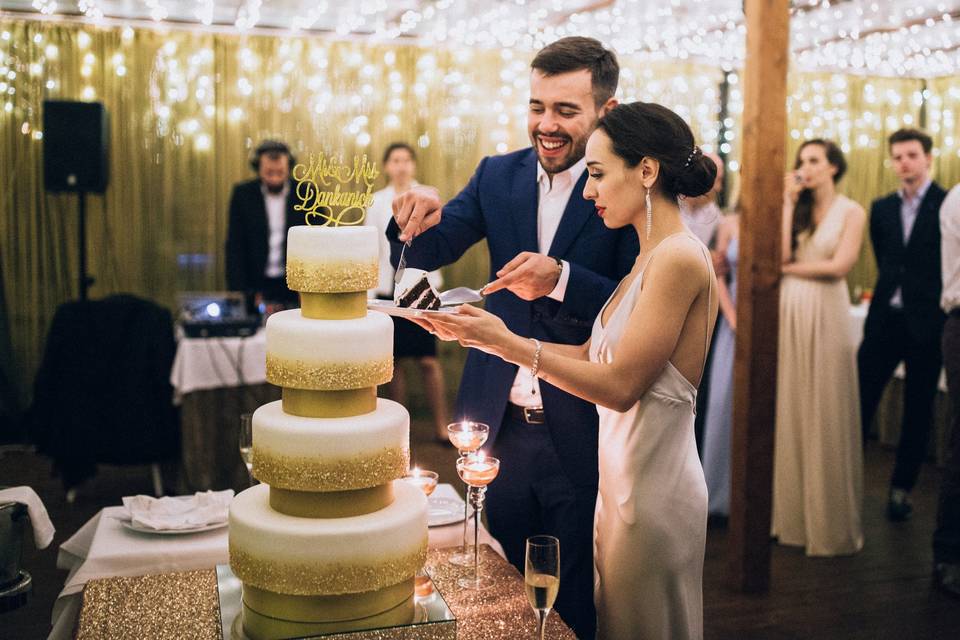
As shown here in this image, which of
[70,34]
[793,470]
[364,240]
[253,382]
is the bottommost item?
[793,470]

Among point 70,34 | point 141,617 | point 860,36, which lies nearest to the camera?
point 141,617

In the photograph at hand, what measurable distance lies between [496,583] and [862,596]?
2618 millimetres

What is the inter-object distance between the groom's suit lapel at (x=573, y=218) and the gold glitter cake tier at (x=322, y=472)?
906mm

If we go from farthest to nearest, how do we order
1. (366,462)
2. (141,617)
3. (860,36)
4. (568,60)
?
(860,36) < (568,60) < (141,617) < (366,462)

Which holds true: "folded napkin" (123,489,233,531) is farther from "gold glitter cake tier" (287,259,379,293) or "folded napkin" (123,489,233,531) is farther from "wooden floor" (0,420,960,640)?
"wooden floor" (0,420,960,640)

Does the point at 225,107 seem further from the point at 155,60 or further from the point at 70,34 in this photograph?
the point at 70,34

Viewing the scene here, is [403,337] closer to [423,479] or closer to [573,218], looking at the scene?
[573,218]

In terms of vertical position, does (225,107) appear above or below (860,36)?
below

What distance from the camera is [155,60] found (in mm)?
6824

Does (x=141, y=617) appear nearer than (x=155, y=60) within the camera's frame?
Yes

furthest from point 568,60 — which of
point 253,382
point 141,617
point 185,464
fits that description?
point 185,464

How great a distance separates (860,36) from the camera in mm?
7230

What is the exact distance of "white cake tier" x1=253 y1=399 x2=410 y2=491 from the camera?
1.49 metres

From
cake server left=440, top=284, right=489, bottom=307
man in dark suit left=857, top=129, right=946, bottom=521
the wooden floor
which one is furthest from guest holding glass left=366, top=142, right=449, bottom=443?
cake server left=440, top=284, right=489, bottom=307
